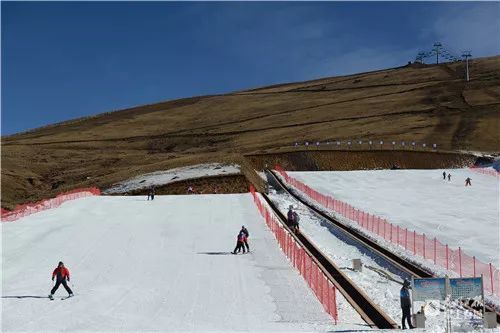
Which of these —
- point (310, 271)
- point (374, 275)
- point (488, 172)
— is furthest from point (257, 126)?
point (310, 271)

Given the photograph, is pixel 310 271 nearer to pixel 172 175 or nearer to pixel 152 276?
pixel 152 276

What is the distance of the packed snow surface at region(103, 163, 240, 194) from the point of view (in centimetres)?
6103

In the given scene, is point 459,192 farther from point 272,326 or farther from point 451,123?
point 451,123

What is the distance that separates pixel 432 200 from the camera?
51781mm

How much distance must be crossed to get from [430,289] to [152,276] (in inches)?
465

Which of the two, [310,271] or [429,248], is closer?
[310,271]

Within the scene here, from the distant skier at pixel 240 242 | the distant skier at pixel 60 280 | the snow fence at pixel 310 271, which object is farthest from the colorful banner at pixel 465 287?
the distant skier at pixel 240 242

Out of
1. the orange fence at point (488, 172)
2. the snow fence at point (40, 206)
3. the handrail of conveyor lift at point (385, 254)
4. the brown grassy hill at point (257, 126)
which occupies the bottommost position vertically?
the handrail of conveyor lift at point (385, 254)

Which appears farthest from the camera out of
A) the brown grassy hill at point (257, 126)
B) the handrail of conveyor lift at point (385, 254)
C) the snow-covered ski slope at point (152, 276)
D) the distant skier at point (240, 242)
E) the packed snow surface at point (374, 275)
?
the brown grassy hill at point (257, 126)

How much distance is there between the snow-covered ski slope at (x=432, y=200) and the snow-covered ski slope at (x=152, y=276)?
33.0ft

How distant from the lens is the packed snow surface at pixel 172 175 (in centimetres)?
6103

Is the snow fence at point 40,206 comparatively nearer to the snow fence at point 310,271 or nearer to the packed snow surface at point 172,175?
the packed snow surface at point 172,175

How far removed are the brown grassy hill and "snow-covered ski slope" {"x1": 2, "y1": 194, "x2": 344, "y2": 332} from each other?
94.8 ft

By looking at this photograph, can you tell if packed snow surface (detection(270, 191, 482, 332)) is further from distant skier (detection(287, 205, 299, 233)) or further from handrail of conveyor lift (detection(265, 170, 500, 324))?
distant skier (detection(287, 205, 299, 233))
